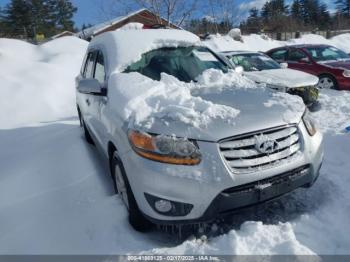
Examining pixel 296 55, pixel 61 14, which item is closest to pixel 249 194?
pixel 296 55

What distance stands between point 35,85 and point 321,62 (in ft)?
26.0

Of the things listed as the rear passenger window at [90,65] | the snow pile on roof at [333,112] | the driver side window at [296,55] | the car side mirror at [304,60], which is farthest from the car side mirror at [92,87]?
the driver side window at [296,55]

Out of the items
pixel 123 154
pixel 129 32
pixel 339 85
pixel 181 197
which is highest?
pixel 129 32

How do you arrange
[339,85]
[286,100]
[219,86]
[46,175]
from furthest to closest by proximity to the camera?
[339,85] < [46,175] < [219,86] < [286,100]

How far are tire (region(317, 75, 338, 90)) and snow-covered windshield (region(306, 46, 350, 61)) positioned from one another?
83 cm

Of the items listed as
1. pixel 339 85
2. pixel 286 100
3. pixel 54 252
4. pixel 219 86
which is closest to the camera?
pixel 54 252

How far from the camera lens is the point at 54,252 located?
273cm

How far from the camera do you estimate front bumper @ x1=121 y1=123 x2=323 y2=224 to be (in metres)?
2.41

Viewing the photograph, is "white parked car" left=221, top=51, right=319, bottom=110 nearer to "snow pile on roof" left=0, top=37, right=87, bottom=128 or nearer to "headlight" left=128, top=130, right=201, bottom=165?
"headlight" left=128, top=130, right=201, bottom=165

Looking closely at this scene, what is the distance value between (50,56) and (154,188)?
11610 mm

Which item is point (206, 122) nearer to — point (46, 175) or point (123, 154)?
point (123, 154)

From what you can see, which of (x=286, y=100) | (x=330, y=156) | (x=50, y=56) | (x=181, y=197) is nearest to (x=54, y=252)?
(x=181, y=197)

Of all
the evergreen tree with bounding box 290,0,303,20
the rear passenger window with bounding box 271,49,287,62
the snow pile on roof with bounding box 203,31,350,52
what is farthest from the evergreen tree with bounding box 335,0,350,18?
the rear passenger window with bounding box 271,49,287,62

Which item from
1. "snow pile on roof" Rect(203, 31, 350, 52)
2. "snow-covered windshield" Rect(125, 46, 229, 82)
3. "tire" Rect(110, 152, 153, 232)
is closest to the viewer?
"tire" Rect(110, 152, 153, 232)
